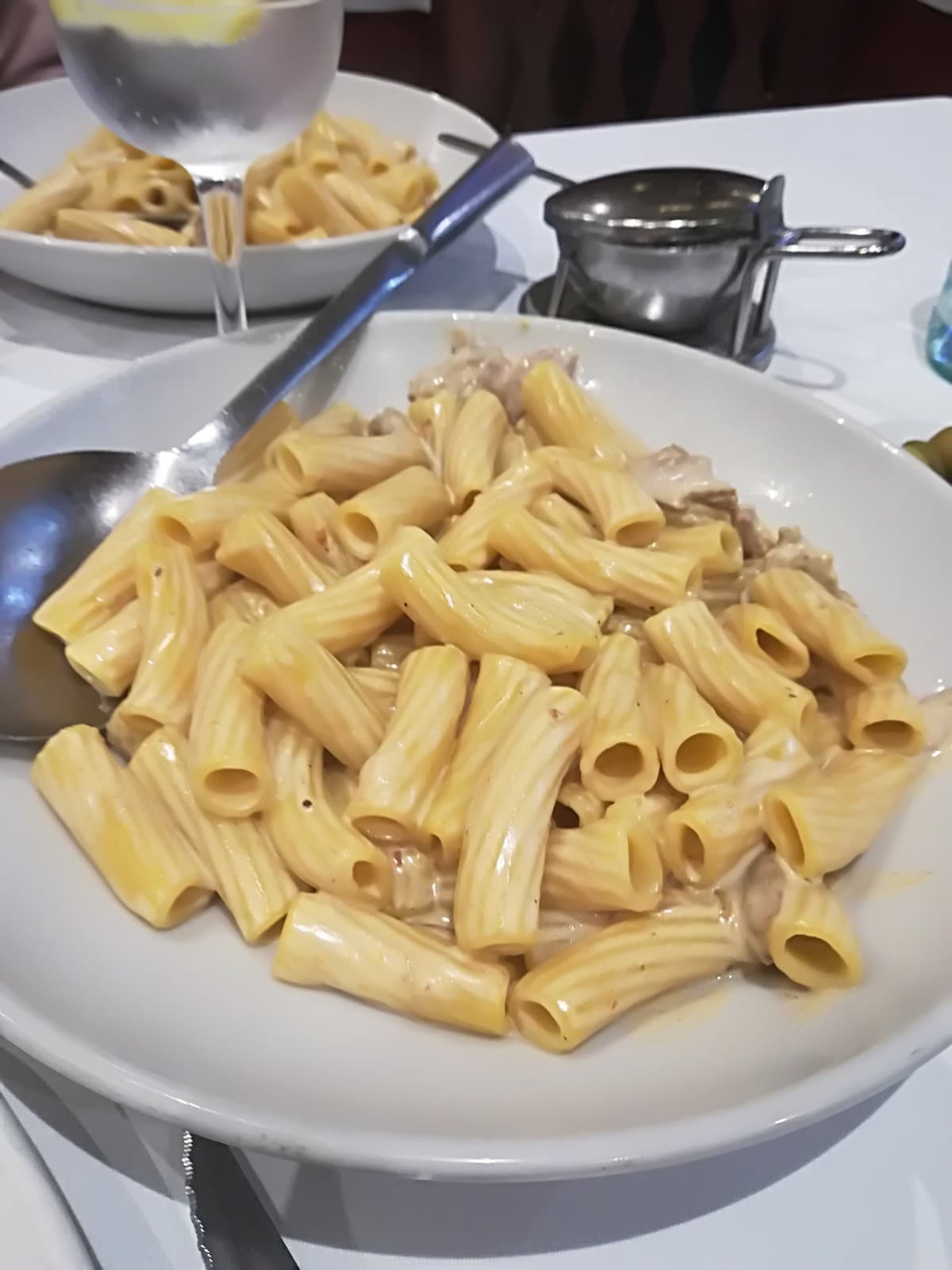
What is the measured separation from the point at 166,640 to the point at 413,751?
20 centimetres

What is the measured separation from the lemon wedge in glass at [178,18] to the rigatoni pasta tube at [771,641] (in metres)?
0.66

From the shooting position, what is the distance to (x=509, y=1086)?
0.53 metres

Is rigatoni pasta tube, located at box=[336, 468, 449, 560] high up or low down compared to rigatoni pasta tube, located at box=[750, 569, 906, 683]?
down

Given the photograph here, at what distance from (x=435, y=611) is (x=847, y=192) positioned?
127cm

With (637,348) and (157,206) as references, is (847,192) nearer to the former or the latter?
(637,348)

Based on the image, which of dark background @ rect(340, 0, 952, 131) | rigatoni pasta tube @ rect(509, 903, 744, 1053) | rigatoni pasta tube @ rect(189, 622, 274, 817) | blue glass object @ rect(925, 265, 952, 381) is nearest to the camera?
rigatoni pasta tube @ rect(509, 903, 744, 1053)

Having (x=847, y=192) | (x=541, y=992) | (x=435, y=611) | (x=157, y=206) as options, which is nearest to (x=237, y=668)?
(x=435, y=611)

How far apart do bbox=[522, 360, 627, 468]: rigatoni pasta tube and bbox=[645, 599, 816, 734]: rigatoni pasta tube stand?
22 cm

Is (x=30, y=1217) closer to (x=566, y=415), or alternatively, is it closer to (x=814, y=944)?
(x=814, y=944)

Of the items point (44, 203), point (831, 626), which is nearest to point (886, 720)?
point (831, 626)

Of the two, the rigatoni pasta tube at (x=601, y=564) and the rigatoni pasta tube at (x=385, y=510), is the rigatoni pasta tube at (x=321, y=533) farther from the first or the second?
the rigatoni pasta tube at (x=601, y=564)

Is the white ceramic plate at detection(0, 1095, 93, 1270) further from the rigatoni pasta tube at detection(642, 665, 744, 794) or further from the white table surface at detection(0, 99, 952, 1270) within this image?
the rigatoni pasta tube at detection(642, 665, 744, 794)

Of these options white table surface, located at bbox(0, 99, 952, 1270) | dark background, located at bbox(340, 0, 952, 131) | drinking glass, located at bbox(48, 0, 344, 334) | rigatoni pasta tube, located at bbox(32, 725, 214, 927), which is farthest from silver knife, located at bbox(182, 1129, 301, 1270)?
dark background, located at bbox(340, 0, 952, 131)

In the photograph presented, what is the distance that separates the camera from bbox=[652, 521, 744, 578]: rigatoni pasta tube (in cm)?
83
